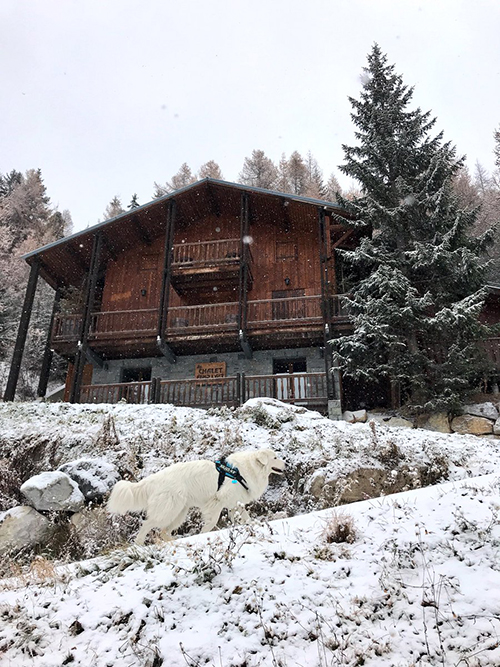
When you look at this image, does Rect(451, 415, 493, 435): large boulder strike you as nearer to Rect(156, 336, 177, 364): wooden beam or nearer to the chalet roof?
the chalet roof

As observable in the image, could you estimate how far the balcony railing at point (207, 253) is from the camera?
59.0 ft

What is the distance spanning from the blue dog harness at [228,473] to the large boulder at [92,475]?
271 cm

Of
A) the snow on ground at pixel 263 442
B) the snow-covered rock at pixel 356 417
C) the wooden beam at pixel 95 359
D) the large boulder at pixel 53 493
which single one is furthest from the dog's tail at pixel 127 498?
the wooden beam at pixel 95 359

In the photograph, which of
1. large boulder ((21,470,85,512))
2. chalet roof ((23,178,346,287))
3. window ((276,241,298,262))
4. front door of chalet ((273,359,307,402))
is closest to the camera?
large boulder ((21,470,85,512))

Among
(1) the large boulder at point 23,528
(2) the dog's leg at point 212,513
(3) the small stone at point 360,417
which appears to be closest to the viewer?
(2) the dog's leg at point 212,513

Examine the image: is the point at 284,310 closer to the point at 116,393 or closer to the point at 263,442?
the point at 116,393

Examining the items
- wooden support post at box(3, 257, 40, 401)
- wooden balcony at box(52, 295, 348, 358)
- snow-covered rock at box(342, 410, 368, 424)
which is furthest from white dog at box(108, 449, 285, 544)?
wooden support post at box(3, 257, 40, 401)

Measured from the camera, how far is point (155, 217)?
20.5 meters

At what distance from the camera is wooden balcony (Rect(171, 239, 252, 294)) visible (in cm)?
Result: 1798

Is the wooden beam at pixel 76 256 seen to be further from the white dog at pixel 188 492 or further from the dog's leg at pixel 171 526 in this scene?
the dog's leg at pixel 171 526

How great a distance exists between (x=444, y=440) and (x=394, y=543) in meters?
5.62

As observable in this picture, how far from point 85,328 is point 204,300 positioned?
17.2 ft

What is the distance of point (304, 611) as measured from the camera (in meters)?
3.39

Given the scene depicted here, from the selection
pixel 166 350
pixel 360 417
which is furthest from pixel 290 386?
pixel 166 350
